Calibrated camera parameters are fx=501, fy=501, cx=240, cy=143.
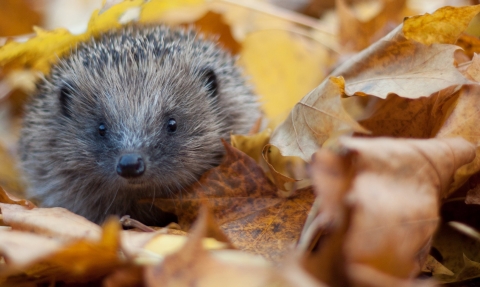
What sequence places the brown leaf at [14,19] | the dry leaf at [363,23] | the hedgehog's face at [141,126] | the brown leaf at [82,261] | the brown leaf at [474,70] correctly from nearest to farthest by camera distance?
the brown leaf at [82,261], the brown leaf at [474,70], the hedgehog's face at [141,126], the dry leaf at [363,23], the brown leaf at [14,19]

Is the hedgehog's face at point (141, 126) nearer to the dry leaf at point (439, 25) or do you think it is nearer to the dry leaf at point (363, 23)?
the dry leaf at point (439, 25)

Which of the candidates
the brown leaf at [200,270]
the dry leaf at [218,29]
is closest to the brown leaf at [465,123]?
the brown leaf at [200,270]

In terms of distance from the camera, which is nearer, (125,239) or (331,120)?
(125,239)

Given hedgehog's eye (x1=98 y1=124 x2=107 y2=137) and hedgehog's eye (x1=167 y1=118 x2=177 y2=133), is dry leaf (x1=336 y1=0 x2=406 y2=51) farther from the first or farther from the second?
hedgehog's eye (x1=98 y1=124 x2=107 y2=137)

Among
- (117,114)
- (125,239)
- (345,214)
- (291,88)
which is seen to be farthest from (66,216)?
(291,88)

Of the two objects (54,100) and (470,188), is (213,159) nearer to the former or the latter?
(54,100)

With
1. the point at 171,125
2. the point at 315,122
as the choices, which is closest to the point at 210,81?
the point at 171,125
